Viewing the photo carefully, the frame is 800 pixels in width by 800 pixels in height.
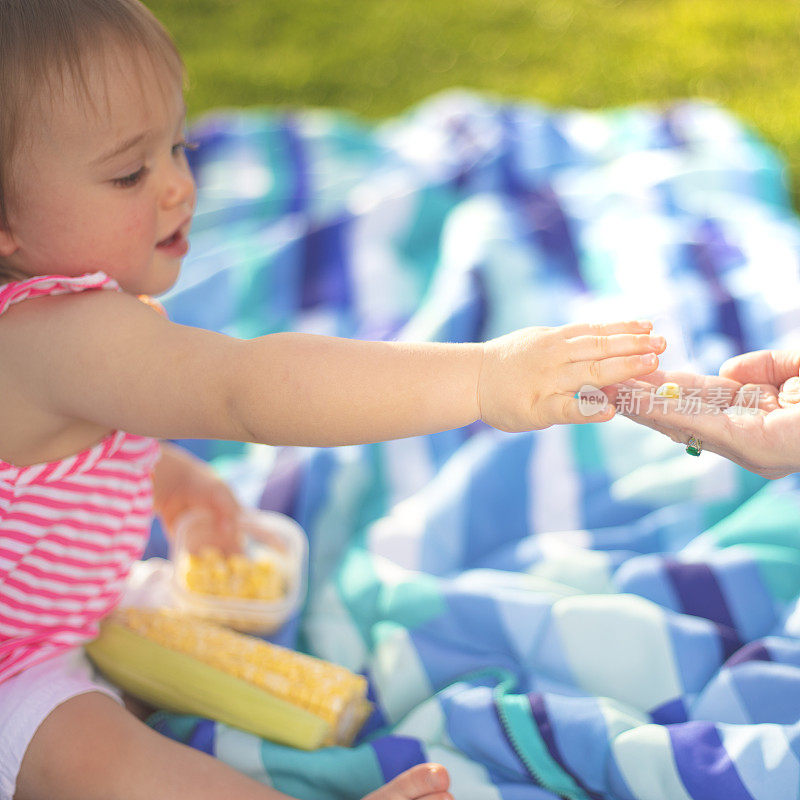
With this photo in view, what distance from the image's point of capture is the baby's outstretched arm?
1.07 metres

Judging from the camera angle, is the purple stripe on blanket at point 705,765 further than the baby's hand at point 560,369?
Yes

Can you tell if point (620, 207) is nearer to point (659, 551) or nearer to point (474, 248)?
point (474, 248)

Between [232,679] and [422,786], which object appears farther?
[232,679]

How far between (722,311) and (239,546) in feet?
3.62

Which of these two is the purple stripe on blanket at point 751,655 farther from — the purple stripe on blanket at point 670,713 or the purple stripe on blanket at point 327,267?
the purple stripe on blanket at point 327,267

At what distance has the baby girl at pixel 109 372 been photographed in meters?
1.11

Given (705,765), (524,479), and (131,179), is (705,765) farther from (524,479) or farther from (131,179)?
(131,179)

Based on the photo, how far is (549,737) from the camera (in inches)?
51.8

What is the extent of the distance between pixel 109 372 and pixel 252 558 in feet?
2.11

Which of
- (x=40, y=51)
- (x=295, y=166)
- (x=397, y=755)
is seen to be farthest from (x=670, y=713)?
Result: (x=295, y=166)

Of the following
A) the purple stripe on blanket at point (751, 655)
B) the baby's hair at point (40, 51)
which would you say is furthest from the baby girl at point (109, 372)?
the purple stripe on blanket at point (751, 655)

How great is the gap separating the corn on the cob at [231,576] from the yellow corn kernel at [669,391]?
0.78m

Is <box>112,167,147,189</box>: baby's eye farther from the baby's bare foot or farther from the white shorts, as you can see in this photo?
the baby's bare foot

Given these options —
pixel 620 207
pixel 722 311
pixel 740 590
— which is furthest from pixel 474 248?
pixel 740 590
